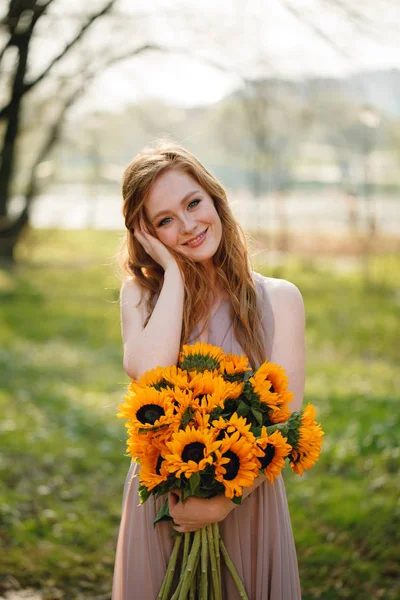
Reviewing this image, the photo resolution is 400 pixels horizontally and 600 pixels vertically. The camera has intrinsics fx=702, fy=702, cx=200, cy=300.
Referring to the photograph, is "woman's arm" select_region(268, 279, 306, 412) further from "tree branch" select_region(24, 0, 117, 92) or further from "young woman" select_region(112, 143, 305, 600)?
"tree branch" select_region(24, 0, 117, 92)

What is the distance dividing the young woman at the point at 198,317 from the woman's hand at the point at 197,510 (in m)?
0.15

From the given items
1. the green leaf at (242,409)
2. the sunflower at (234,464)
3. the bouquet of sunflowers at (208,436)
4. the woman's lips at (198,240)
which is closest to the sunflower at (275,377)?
the bouquet of sunflowers at (208,436)

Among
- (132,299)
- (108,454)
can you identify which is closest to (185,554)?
(132,299)

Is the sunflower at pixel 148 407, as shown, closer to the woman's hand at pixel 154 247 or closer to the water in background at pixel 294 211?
the woman's hand at pixel 154 247

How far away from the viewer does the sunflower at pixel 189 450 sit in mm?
1840

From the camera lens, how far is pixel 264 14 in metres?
4.59

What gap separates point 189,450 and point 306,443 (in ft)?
1.14

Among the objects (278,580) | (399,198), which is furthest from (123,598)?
(399,198)

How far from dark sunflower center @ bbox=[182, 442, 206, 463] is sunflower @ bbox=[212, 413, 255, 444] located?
0.22ft

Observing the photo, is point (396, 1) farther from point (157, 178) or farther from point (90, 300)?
point (90, 300)

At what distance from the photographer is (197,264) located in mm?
2551

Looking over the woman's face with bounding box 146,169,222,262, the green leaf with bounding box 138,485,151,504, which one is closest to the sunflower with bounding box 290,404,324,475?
the green leaf with bounding box 138,485,151,504

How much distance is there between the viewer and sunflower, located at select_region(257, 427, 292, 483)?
190 centimetres

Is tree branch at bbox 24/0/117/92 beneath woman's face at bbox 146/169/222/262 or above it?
above
